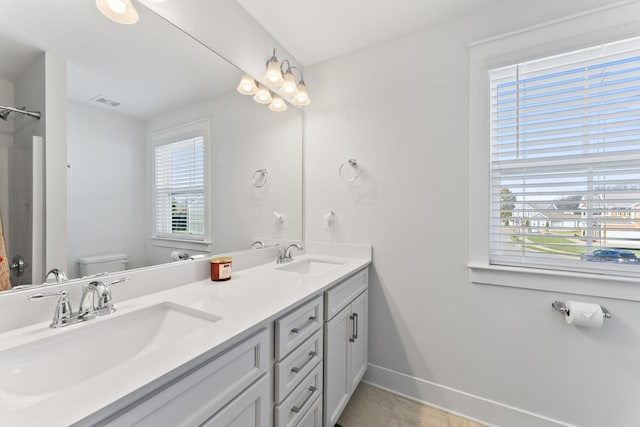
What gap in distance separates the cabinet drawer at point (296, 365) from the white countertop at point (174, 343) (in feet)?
0.70

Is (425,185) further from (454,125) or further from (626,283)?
(626,283)

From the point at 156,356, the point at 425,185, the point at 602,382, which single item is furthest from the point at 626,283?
the point at 156,356

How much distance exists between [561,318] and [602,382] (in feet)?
1.10

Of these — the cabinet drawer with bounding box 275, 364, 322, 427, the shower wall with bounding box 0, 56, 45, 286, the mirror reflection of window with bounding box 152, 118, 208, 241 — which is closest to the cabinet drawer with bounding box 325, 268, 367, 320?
the cabinet drawer with bounding box 275, 364, 322, 427

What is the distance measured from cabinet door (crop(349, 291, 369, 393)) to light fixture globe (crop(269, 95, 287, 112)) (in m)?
1.47

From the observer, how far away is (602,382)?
1313 mm

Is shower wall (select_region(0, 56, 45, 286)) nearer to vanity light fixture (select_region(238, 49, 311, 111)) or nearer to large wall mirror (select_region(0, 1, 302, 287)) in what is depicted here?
large wall mirror (select_region(0, 1, 302, 287))

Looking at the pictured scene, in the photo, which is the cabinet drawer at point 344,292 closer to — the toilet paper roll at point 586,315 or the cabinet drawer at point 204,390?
the cabinet drawer at point 204,390

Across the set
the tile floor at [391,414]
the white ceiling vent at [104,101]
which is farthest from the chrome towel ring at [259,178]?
the tile floor at [391,414]

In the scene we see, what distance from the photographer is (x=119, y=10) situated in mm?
1003

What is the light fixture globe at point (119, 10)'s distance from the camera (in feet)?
3.20

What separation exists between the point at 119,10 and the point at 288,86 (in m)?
1.03

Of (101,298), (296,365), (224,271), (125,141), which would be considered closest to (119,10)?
(125,141)

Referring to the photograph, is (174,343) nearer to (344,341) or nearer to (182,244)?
(182,244)
